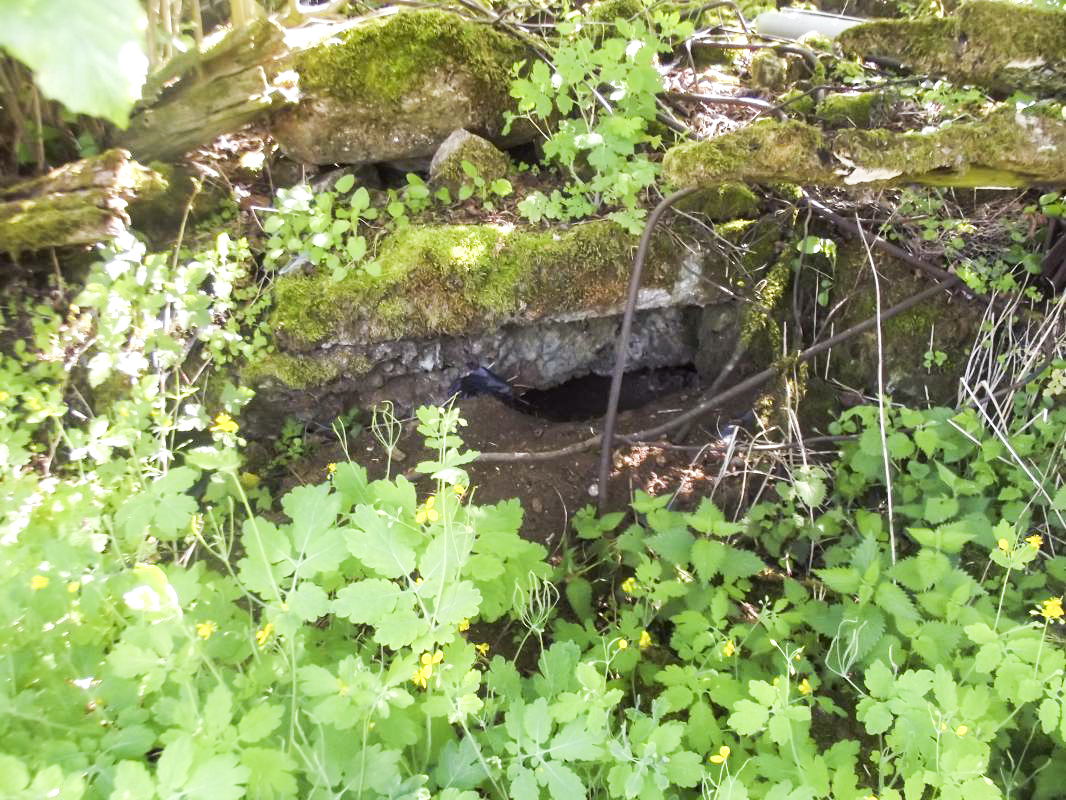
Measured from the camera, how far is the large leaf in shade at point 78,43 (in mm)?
508

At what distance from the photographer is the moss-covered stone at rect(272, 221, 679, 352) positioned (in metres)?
2.71

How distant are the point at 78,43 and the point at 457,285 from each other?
2201 millimetres

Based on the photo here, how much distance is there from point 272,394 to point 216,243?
2.39ft

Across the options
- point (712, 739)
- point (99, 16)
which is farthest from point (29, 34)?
point (712, 739)

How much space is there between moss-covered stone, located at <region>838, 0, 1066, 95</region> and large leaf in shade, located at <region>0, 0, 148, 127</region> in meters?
2.05

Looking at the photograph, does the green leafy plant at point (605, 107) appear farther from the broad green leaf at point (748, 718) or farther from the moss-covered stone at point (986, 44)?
the broad green leaf at point (748, 718)

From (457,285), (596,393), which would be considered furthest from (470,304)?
(596,393)

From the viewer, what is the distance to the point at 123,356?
250 cm

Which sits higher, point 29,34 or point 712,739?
point 29,34

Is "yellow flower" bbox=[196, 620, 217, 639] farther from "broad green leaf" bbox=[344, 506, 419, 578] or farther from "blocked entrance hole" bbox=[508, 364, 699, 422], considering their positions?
"blocked entrance hole" bbox=[508, 364, 699, 422]

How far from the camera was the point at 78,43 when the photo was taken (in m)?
0.52

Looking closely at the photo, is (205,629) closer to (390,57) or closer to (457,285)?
(457,285)

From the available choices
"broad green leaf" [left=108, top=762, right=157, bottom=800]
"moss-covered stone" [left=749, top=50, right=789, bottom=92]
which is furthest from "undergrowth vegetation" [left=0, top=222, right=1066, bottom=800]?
"moss-covered stone" [left=749, top=50, right=789, bottom=92]

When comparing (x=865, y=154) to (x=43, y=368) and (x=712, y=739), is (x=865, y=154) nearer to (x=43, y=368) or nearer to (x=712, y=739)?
(x=712, y=739)
